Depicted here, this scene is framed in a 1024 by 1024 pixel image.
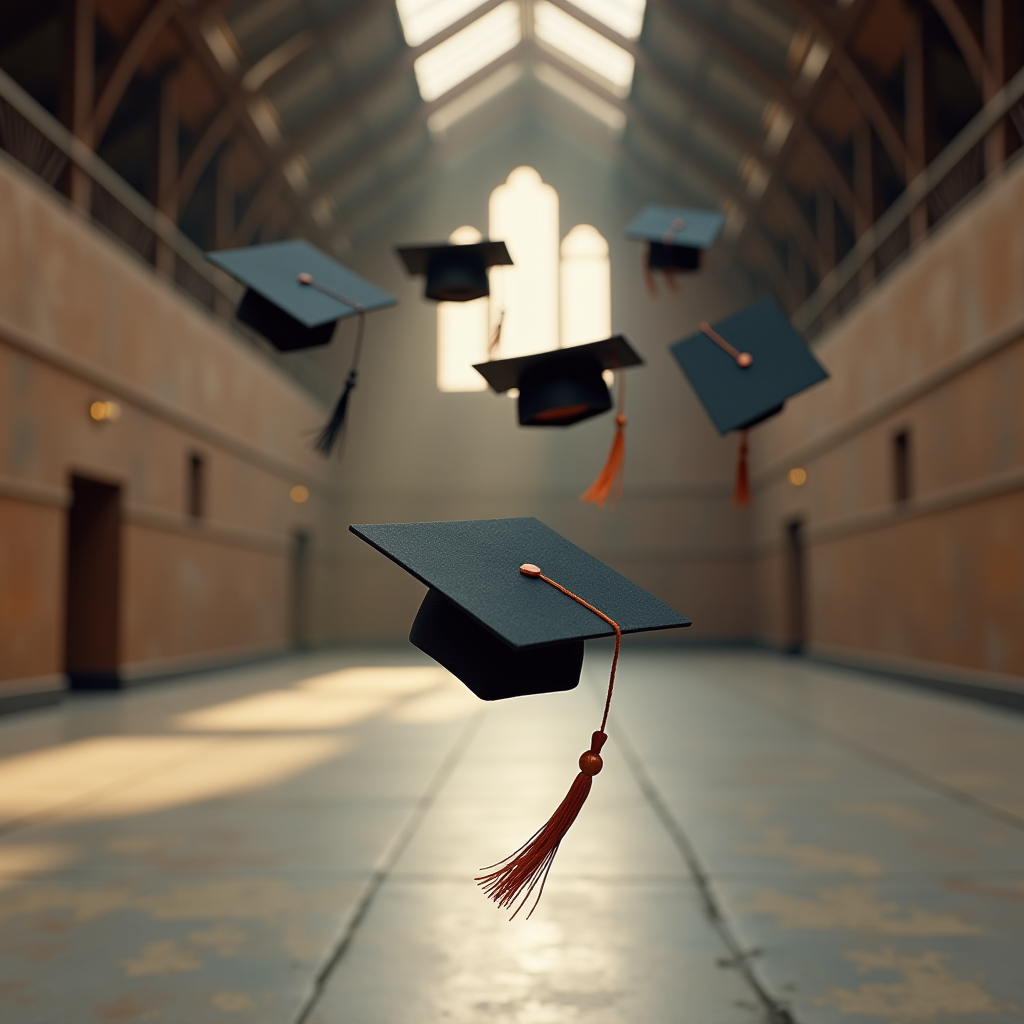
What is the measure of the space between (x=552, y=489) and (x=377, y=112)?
22.0 feet

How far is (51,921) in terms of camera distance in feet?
9.34

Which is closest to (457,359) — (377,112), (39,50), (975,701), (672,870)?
(377,112)

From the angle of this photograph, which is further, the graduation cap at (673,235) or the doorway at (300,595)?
the doorway at (300,595)

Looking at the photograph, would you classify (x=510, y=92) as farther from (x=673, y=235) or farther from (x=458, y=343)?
(x=673, y=235)

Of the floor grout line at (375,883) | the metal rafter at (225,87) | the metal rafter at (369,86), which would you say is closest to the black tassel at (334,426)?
the floor grout line at (375,883)

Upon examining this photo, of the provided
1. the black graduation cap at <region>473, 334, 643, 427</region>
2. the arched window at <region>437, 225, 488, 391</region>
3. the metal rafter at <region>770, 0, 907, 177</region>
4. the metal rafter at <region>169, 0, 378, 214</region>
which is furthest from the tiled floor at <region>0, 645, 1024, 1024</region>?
the arched window at <region>437, 225, 488, 391</region>

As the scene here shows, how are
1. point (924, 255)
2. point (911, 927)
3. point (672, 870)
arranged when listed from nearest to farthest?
point (911, 927)
point (672, 870)
point (924, 255)

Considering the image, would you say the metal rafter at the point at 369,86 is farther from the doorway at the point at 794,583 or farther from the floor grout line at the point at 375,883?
the floor grout line at the point at 375,883

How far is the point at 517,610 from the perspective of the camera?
1.65 meters

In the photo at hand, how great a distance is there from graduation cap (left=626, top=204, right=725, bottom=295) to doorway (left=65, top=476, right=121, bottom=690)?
8045mm

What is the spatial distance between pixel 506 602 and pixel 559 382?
1.04 metres

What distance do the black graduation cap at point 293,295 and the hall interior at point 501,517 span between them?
106mm

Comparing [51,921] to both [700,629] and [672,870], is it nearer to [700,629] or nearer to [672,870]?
[672,870]

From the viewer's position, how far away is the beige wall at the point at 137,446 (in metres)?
8.09
